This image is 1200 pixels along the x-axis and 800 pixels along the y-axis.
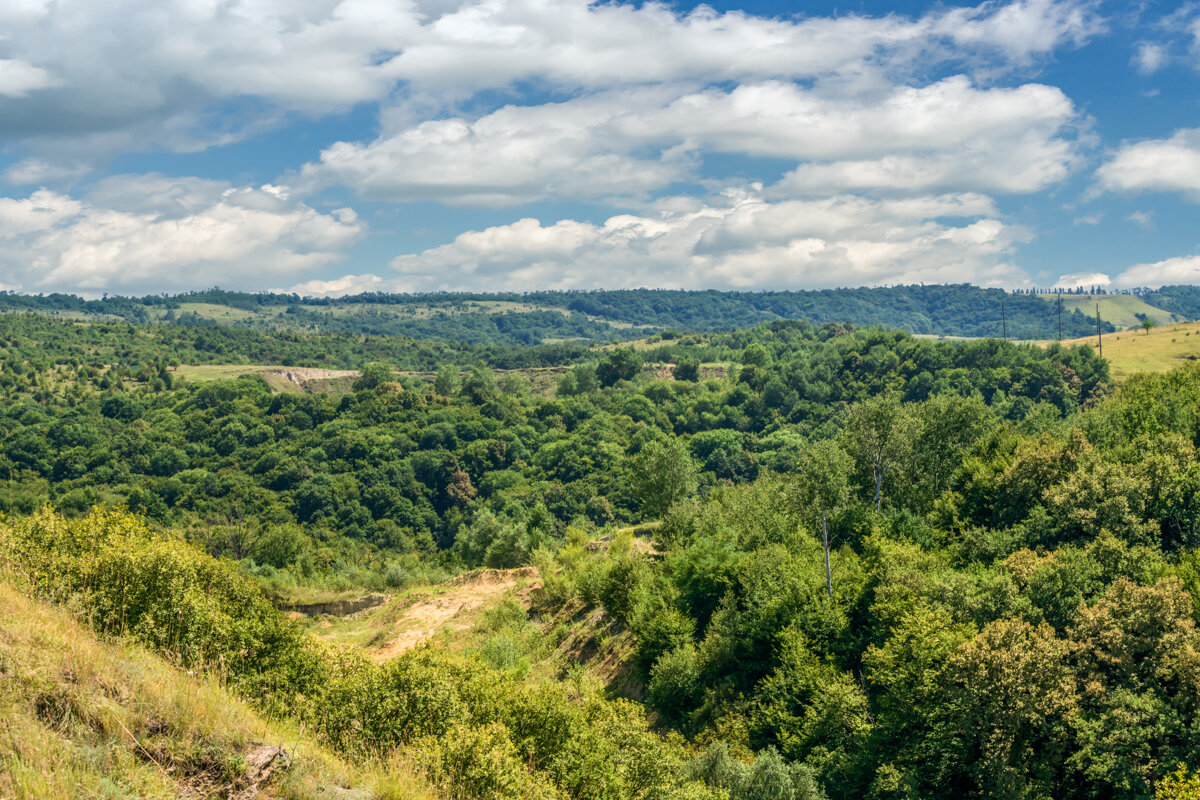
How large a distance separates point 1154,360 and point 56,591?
6963 inches

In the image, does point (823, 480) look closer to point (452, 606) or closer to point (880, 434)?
point (880, 434)

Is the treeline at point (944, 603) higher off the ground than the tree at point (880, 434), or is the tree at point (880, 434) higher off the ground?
the tree at point (880, 434)

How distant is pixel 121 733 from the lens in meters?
15.0

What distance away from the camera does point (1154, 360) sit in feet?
497

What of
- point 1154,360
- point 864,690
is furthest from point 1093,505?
point 1154,360

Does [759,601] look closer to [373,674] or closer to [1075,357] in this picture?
[373,674]

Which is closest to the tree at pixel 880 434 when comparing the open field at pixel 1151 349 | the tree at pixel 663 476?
the tree at pixel 663 476

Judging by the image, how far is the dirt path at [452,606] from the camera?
195 feet

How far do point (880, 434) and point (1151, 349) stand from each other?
134 meters

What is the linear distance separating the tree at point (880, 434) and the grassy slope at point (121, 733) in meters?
47.3

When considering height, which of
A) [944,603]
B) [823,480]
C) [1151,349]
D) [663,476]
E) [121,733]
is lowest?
[944,603]

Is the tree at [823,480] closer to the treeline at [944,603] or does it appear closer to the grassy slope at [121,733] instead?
the treeline at [944,603]

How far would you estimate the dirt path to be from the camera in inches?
2338

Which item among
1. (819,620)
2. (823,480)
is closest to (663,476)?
(823,480)
